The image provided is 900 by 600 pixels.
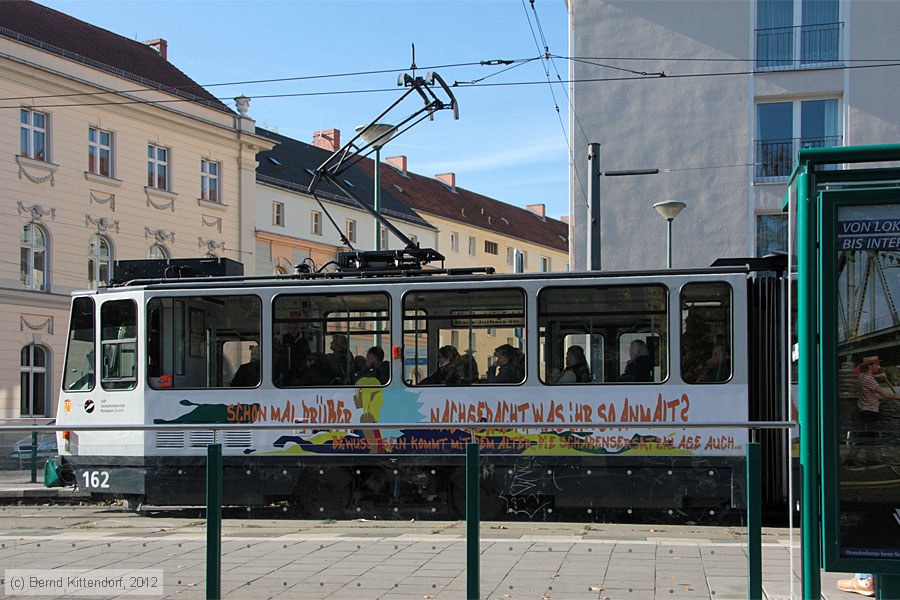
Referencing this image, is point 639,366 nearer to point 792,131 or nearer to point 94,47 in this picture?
point 792,131

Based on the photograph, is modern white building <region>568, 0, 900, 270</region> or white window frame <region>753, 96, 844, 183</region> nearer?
modern white building <region>568, 0, 900, 270</region>

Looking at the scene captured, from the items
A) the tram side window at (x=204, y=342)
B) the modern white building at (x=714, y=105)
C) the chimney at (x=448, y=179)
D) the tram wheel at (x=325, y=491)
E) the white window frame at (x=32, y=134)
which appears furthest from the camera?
the chimney at (x=448, y=179)

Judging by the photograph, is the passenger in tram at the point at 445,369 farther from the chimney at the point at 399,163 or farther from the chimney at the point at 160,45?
the chimney at the point at 399,163

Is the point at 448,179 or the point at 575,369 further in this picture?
the point at 448,179

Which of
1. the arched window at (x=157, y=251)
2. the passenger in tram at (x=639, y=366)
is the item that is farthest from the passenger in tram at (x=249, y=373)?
the arched window at (x=157, y=251)

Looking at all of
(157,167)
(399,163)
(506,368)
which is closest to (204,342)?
→ (506,368)

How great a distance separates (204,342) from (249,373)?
75 cm

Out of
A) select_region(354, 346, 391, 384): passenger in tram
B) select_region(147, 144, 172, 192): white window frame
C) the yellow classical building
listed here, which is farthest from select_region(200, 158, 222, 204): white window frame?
select_region(354, 346, 391, 384): passenger in tram

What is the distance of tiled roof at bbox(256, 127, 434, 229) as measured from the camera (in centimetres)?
4953

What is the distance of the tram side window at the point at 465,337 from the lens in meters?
12.3

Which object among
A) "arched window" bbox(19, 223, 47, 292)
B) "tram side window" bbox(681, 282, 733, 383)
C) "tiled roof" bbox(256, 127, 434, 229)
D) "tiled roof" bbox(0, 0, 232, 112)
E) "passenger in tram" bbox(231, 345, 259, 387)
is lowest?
"passenger in tram" bbox(231, 345, 259, 387)

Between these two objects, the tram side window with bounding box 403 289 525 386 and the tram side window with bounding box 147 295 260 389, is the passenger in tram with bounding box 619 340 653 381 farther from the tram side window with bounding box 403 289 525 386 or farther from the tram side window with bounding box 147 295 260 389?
the tram side window with bounding box 147 295 260 389

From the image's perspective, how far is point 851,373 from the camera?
598cm

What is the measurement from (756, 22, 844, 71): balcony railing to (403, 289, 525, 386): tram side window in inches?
630
